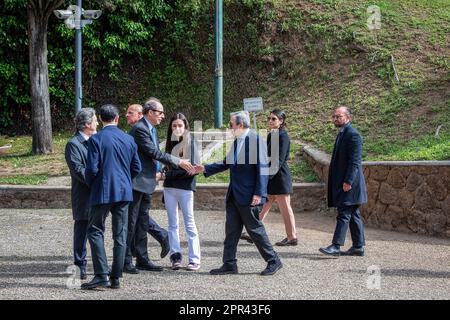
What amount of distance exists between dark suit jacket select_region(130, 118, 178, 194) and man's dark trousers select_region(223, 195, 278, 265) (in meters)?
0.79

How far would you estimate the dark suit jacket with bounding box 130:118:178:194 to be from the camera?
8.02 m

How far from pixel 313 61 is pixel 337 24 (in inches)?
56.3

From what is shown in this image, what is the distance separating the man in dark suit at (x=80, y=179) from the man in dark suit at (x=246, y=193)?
1.20 m

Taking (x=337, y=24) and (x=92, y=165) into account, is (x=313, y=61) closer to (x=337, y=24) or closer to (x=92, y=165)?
Answer: (x=337, y=24)

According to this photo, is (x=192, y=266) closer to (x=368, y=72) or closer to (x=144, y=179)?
(x=144, y=179)

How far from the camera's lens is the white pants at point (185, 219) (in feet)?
27.0

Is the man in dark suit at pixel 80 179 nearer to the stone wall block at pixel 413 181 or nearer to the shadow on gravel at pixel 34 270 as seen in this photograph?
the shadow on gravel at pixel 34 270

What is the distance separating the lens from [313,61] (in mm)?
19844

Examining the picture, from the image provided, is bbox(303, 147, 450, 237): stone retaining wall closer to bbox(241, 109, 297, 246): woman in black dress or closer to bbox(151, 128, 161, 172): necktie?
bbox(241, 109, 297, 246): woman in black dress

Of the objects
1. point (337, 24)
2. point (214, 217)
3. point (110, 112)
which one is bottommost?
point (214, 217)

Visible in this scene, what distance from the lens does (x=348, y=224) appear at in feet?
30.2

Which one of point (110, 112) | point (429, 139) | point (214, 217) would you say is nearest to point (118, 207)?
point (110, 112)

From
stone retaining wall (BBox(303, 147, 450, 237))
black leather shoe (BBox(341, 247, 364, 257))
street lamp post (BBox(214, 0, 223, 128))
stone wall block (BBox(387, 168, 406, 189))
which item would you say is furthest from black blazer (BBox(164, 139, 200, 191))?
street lamp post (BBox(214, 0, 223, 128))

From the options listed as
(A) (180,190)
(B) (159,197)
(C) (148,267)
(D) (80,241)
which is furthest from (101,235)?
(B) (159,197)
